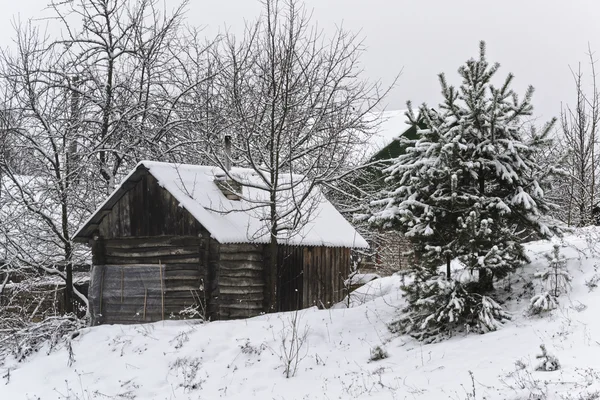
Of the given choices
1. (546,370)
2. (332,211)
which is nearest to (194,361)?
(546,370)

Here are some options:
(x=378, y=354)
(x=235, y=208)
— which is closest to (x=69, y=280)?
(x=235, y=208)

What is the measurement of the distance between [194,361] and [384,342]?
10.9 feet

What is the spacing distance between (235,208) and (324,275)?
3.23m

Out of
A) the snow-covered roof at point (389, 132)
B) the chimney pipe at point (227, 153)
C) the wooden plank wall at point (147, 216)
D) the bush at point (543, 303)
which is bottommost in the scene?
the bush at point (543, 303)

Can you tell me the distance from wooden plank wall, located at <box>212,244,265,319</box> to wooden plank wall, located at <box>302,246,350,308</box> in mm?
1898

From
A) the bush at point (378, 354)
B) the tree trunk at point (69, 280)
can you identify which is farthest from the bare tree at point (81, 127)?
the bush at point (378, 354)

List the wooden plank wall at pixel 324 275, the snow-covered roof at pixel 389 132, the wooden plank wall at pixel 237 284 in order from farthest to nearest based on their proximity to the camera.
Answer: the snow-covered roof at pixel 389 132 → the wooden plank wall at pixel 324 275 → the wooden plank wall at pixel 237 284

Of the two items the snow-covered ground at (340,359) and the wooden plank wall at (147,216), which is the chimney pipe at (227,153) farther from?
the snow-covered ground at (340,359)

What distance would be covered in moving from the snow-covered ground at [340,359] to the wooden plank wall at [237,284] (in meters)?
1.64

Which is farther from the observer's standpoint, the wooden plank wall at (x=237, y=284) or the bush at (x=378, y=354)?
the wooden plank wall at (x=237, y=284)

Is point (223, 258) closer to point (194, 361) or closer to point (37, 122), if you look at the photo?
point (194, 361)

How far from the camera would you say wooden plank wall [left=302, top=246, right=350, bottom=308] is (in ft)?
55.0

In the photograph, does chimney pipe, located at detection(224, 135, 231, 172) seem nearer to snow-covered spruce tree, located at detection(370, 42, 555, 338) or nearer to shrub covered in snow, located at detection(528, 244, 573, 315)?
snow-covered spruce tree, located at detection(370, 42, 555, 338)

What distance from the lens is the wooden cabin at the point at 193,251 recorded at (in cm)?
1487
